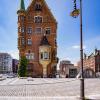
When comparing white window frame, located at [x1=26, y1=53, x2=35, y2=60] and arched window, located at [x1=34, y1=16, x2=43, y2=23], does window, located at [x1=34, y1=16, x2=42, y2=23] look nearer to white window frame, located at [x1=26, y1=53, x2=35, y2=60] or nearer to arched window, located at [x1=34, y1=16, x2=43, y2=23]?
arched window, located at [x1=34, y1=16, x2=43, y2=23]

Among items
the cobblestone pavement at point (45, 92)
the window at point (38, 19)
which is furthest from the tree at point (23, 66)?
the cobblestone pavement at point (45, 92)

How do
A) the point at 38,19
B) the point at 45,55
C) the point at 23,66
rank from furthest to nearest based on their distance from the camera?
1. the point at 38,19
2. the point at 45,55
3. the point at 23,66

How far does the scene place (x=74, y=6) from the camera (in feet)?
57.0

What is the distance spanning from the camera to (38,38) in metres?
69.5

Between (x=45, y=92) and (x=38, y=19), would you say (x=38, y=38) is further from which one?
(x=45, y=92)

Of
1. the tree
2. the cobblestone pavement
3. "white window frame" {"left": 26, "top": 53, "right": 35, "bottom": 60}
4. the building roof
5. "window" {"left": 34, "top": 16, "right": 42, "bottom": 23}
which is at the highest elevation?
"window" {"left": 34, "top": 16, "right": 42, "bottom": 23}

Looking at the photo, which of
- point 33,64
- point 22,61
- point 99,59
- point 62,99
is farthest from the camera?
point 99,59

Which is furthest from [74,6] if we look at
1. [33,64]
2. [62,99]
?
[33,64]

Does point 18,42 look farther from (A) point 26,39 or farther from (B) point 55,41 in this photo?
(B) point 55,41

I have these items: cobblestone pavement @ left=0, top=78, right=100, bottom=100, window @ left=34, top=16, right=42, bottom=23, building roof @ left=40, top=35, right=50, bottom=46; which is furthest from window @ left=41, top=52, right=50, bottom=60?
cobblestone pavement @ left=0, top=78, right=100, bottom=100

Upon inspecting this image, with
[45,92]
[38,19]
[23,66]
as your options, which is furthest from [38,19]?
[45,92]

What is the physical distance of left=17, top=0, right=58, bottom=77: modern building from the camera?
68.6m

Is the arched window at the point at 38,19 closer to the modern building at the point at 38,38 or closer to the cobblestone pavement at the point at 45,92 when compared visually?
the modern building at the point at 38,38

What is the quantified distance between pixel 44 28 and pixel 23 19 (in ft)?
19.4
